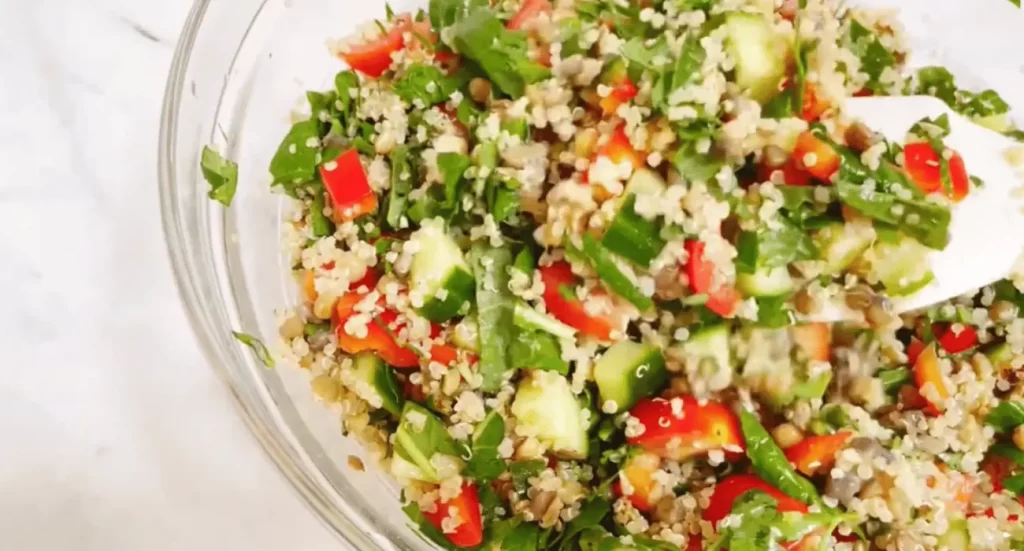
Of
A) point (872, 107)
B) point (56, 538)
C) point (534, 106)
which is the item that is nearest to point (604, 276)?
point (534, 106)

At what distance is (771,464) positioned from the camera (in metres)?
1.01

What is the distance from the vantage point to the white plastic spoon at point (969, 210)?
45.5 inches

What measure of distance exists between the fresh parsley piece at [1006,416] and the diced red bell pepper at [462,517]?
714 mm

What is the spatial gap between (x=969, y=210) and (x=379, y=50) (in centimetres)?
89

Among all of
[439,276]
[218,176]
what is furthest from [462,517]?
[218,176]

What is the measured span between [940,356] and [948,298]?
89mm

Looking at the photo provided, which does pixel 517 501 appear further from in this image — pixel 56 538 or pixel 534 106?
pixel 56 538

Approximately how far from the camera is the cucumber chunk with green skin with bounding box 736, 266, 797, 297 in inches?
40.5

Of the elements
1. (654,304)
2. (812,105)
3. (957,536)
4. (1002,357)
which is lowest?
(957,536)

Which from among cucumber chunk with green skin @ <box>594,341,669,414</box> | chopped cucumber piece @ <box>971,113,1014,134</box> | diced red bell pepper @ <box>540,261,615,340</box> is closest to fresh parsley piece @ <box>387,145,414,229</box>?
diced red bell pepper @ <box>540,261,615,340</box>

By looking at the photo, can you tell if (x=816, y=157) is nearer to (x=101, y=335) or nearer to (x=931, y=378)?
(x=931, y=378)

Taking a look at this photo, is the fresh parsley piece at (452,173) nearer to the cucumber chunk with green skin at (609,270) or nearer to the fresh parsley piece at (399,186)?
the fresh parsley piece at (399,186)

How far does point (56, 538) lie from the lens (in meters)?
1.35

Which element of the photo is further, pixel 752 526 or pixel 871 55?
pixel 871 55
